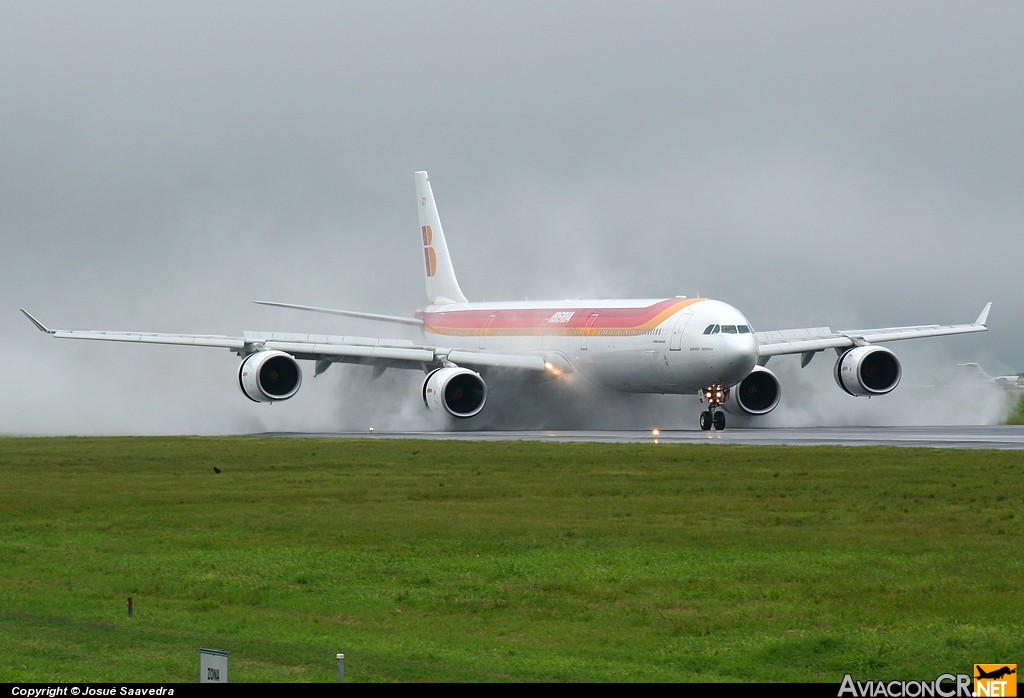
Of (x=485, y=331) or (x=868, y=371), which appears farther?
(x=485, y=331)

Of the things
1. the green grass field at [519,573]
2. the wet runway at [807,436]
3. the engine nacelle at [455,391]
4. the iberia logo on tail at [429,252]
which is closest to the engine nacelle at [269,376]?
the wet runway at [807,436]

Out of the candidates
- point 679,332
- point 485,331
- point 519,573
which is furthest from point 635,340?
point 519,573

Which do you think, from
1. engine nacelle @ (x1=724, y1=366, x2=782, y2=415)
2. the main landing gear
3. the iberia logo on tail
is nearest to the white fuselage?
the main landing gear

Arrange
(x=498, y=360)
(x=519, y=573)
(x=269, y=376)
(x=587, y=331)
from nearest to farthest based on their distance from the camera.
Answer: (x=519, y=573) → (x=269, y=376) → (x=587, y=331) → (x=498, y=360)

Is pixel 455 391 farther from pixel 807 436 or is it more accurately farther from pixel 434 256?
pixel 434 256

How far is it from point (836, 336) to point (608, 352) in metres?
10.3

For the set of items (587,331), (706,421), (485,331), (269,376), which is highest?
(485,331)

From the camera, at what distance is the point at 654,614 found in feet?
49.6

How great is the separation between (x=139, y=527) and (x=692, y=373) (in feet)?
95.3

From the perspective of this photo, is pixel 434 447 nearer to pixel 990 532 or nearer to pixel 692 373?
pixel 692 373

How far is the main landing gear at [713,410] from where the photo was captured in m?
50.0

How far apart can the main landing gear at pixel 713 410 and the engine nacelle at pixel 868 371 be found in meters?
6.10

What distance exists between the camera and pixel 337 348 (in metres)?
54.3

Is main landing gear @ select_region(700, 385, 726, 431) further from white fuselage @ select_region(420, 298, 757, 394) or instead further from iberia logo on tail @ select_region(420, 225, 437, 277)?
iberia logo on tail @ select_region(420, 225, 437, 277)
